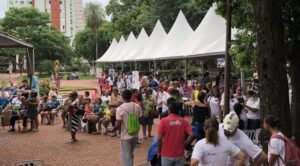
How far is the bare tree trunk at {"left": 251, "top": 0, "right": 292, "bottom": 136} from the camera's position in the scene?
7.00 metres

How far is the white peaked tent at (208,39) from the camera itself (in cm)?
1659

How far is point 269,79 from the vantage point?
7090mm

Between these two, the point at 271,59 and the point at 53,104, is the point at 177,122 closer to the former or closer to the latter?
the point at 271,59

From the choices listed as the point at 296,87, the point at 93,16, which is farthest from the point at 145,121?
the point at 93,16

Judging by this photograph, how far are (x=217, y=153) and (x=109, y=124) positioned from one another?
10.6 meters

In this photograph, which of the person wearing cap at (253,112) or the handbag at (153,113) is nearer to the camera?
the person wearing cap at (253,112)

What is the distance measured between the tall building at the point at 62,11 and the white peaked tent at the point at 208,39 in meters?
118

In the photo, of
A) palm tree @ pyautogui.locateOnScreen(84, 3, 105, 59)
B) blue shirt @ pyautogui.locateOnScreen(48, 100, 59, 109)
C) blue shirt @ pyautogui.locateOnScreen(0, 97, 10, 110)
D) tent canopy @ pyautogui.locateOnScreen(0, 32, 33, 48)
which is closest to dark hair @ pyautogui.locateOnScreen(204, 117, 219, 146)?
tent canopy @ pyautogui.locateOnScreen(0, 32, 33, 48)

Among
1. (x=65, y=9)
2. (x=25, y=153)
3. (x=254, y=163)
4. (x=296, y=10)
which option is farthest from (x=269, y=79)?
(x=65, y=9)

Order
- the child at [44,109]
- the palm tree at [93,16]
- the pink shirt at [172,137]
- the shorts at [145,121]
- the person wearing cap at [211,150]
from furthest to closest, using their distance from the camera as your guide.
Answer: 1. the palm tree at [93,16]
2. the child at [44,109]
3. the shorts at [145,121]
4. the pink shirt at [172,137]
5. the person wearing cap at [211,150]

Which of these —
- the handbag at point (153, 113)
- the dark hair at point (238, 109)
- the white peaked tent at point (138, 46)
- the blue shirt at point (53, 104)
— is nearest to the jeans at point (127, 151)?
the dark hair at point (238, 109)

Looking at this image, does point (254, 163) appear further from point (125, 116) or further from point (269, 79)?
point (125, 116)

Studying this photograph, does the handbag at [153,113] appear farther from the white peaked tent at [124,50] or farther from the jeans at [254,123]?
the white peaked tent at [124,50]

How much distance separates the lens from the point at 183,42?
21406mm
